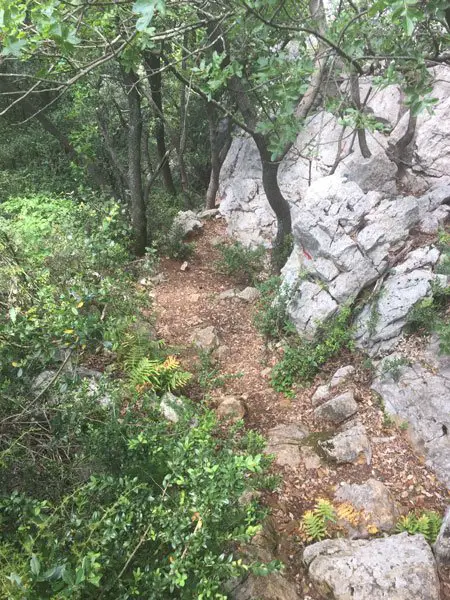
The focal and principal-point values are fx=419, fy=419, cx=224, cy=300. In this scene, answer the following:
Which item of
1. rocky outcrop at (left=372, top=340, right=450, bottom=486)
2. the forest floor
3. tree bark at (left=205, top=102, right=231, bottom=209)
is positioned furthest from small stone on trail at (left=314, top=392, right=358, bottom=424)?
tree bark at (left=205, top=102, right=231, bottom=209)

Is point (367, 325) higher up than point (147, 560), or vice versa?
point (367, 325)

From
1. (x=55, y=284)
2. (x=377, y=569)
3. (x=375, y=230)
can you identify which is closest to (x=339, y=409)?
(x=377, y=569)

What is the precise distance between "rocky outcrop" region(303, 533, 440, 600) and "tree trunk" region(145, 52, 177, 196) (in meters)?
7.27

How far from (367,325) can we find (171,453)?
4024 mm

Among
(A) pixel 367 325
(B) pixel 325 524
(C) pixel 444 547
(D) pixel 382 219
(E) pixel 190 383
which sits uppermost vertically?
(D) pixel 382 219

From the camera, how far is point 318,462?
4836 millimetres

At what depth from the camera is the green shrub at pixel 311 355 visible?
19.8 ft

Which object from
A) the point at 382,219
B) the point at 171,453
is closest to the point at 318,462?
the point at 171,453

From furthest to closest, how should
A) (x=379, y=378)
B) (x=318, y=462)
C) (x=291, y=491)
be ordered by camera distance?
1. (x=379, y=378)
2. (x=318, y=462)
3. (x=291, y=491)

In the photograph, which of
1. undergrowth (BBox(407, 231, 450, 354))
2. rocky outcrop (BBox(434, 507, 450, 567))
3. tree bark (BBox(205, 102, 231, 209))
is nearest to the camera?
rocky outcrop (BBox(434, 507, 450, 567))

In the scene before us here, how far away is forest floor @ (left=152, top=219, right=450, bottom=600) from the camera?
439cm

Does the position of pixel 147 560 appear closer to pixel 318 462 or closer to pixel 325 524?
pixel 325 524

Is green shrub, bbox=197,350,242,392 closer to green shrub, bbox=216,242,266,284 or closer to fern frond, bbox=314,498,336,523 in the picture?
fern frond, bbox=314,498,336,523

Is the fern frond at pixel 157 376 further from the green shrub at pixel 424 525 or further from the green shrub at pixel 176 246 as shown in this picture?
the green shrub at pixel 176 246
